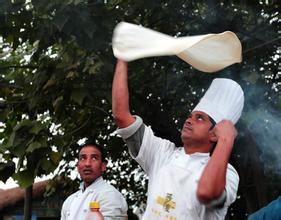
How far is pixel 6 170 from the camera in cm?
404

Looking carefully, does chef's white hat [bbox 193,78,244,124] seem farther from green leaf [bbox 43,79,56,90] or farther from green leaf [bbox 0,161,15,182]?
green leaf [bbox 43,79,56,90]

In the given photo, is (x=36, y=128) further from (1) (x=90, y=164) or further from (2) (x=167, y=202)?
(2) (x=167, y=202)

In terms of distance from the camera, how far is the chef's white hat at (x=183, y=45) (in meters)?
2.48

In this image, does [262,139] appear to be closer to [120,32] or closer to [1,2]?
[1,2]

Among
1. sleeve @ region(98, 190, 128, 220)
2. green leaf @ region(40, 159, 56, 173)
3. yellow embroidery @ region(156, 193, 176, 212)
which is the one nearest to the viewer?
yellow embroidery @ region(156, 193, 176, 212)

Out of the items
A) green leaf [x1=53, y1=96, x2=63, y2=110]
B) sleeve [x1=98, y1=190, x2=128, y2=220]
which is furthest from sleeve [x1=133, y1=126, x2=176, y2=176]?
green leaf [x1=53, y1=96, x2=63, y2=110]

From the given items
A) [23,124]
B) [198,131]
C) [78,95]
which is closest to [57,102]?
[78,95]

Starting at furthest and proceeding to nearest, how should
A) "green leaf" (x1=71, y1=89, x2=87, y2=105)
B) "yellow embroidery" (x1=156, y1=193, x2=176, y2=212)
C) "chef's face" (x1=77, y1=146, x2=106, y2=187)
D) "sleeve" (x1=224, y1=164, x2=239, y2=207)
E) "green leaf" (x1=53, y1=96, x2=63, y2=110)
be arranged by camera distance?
"green leaf" (x1=53, y1=96, x2=63, y2=110), "green leaf" (x1=71, y1=89, x2=87, y2=105), "chef's face" (x1=77, y1=146, x2=106, y2=187), "yellow embroidery" (x1=156, y1=193, x2=176, y2=212), "sleeve" (x1=224, y1=164, x2=239, y2=207)

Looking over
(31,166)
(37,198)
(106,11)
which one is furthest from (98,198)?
(37,198)

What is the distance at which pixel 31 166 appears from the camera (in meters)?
4.00

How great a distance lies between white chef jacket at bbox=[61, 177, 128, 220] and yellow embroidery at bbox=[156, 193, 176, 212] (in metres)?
1.07

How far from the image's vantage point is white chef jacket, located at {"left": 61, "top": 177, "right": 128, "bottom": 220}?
12.0 ft

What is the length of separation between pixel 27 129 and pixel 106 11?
36.6 inches

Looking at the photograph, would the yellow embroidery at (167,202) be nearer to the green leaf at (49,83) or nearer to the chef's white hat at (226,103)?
the chef's white hat at (226,103)
